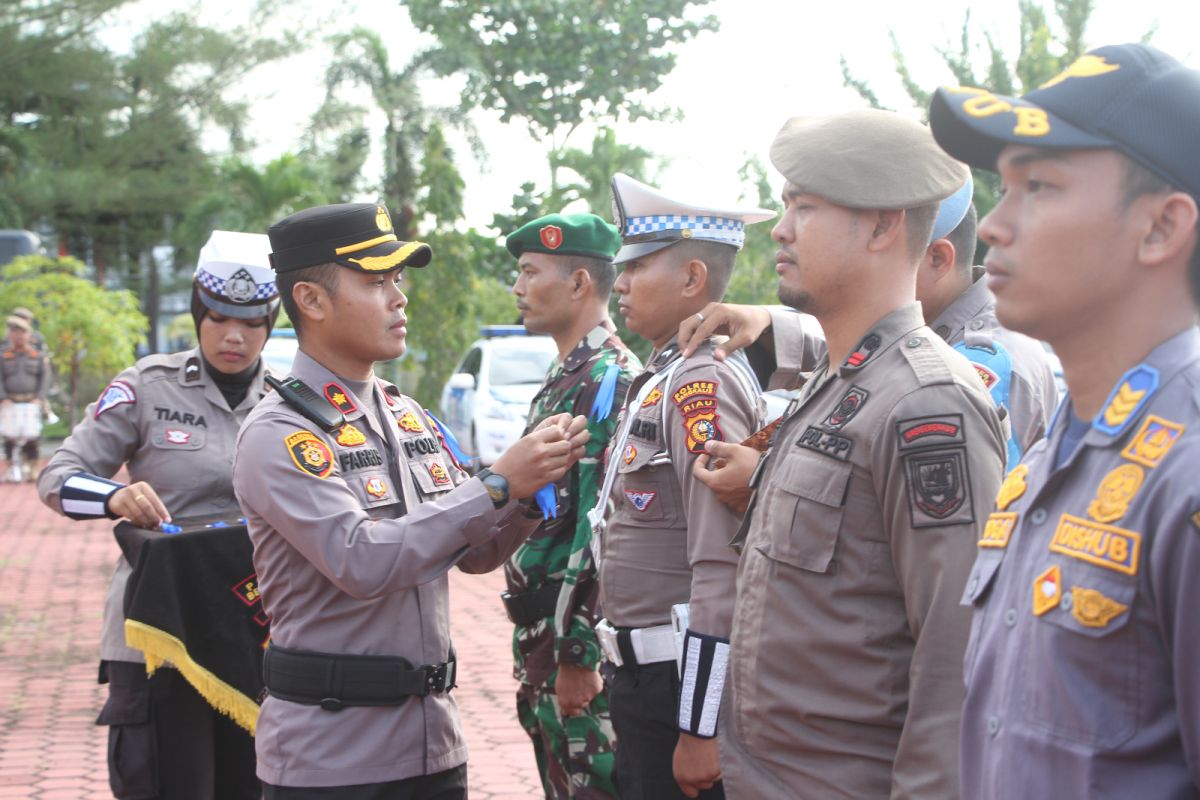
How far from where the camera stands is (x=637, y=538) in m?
3.50

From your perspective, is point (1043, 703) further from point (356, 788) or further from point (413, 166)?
point (413, 166)

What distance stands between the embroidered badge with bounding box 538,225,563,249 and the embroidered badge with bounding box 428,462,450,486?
5.01 feet

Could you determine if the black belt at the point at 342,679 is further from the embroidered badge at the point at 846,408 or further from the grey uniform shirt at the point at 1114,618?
the grey uniform shirt at the point at 1114,618

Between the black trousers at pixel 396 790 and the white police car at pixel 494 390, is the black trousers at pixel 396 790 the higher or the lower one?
the higher one

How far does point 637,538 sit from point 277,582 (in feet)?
3.08

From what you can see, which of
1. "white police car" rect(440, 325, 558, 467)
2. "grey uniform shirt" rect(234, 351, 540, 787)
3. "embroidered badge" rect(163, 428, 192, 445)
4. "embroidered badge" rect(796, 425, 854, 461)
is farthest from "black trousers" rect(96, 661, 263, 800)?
"white police car" rect(440, 325, 558, 467)

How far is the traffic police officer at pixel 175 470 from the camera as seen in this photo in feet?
13.3

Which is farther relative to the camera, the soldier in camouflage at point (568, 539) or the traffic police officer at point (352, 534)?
the soldier in camouflage at point (568, 539)

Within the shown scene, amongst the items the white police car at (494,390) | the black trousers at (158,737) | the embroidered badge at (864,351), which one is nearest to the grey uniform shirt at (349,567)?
the embroidered badge at (864,351)

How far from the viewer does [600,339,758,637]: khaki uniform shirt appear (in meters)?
3.26

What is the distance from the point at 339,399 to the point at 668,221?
1.14 metres

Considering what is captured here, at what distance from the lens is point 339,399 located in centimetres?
322

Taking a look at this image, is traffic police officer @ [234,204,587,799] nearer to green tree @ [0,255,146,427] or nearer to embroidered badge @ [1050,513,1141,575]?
embroidered badge @ [1050,513,1141,575]

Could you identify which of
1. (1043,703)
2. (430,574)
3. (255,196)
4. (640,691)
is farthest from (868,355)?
(255,196)
